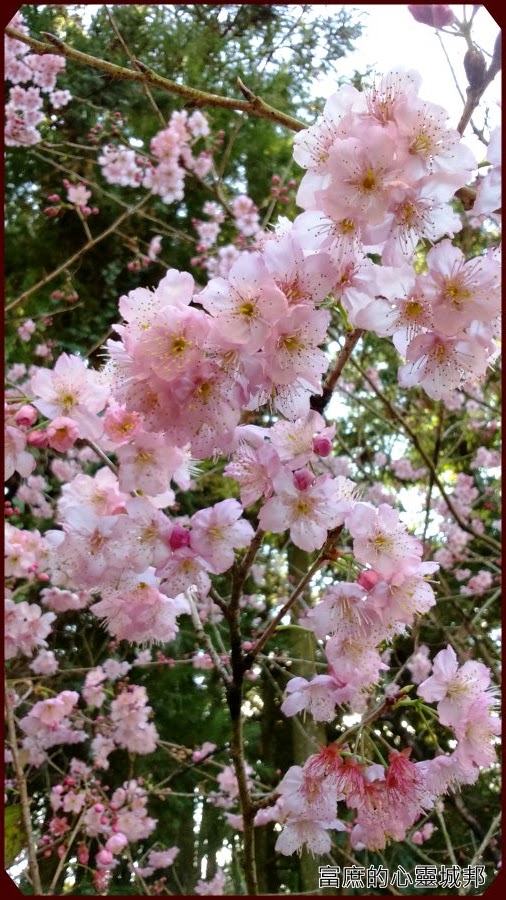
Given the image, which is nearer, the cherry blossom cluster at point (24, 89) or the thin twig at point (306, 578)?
the thin twig at point (306, 578)

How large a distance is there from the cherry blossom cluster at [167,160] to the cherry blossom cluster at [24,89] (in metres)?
0.35

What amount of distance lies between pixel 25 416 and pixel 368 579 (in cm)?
56

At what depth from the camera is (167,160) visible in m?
3.34

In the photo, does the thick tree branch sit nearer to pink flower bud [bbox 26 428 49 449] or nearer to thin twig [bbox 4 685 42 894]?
pink flower bud [bbox 26 428 49 449]

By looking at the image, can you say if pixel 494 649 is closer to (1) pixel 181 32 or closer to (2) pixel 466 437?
(2) pixel 466 437

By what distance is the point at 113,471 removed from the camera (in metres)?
0.96

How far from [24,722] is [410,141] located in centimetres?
208

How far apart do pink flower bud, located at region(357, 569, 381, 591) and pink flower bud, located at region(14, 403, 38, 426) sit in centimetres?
54

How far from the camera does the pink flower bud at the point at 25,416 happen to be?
40.5 inches

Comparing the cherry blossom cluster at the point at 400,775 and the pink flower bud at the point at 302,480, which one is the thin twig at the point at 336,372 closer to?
the pink flower bud at the point at 302,480

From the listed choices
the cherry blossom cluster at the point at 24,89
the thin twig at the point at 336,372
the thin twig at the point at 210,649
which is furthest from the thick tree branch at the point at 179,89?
the cherry blossom cluster at the point at 24,89

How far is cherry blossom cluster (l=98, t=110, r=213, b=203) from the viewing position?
3.31 m

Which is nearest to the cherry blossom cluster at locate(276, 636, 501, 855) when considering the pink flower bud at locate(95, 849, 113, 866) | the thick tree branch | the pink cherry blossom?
the pink cherry blossom

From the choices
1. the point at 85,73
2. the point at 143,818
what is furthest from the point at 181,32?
the point at 143,818
